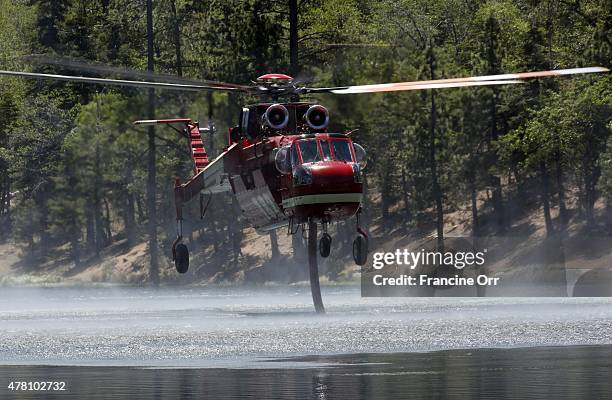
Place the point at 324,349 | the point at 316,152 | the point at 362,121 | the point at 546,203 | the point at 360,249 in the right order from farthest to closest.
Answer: the point at 546,203
the point at 362,121
the point at 360,249
the point at 316,152
the point at 324,349

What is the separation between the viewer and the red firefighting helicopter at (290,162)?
3850cm

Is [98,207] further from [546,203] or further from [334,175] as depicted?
[334,175]

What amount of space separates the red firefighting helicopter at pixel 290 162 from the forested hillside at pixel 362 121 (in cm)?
2168

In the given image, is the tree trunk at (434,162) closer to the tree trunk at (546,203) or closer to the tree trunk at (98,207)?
the tree trunk at (546,203)

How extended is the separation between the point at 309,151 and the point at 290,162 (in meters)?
0.68

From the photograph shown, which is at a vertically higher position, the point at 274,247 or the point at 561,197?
the point at 561,197

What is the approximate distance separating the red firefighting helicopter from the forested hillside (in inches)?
853

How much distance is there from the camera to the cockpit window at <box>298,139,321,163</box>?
128 feet

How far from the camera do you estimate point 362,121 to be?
225 ft

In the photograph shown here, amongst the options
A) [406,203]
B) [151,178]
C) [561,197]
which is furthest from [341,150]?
[406,203]

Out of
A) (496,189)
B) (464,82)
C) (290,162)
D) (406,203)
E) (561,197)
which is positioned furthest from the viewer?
(406,203)

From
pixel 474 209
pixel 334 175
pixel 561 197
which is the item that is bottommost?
pixel 474 209

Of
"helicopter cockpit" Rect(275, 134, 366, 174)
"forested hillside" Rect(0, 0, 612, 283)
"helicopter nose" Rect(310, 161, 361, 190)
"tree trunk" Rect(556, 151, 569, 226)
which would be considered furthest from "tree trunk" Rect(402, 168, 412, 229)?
"helicopter nose" Rect(310, 161, 361, 190)

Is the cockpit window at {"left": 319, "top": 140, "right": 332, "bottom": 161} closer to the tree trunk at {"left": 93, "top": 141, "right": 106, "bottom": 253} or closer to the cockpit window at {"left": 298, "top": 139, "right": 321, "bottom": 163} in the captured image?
the cockpit window at {"left": 298, "top": 139, "right": 321, "bottom": 163}
